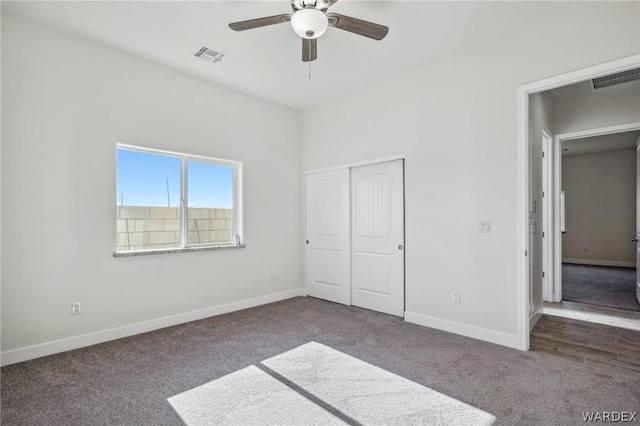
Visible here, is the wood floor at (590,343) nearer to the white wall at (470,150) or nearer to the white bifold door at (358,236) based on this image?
the white wall at (470,150)

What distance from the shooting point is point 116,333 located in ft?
10.9

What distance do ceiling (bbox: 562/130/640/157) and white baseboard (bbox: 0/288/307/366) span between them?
6.94 metres

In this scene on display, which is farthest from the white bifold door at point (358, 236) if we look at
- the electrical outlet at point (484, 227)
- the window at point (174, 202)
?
the window at point (174, 202)

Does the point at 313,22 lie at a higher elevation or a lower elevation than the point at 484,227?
higher

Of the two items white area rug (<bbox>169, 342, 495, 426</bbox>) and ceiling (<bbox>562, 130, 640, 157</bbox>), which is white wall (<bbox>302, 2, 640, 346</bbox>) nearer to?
white area rug (<bbox>169, 342, 495, 426</bbox>)

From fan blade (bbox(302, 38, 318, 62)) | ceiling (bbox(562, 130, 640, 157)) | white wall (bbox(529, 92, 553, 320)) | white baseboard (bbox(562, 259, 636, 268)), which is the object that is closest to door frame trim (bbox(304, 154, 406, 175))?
white wall (bbox(529, 92, 553, 320))

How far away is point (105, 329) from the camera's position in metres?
3.27

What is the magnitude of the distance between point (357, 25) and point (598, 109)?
4.01 metres

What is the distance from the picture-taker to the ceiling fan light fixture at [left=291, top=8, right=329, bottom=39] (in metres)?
2.14

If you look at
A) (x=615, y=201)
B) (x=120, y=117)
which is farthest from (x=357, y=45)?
(x=615, y=201)

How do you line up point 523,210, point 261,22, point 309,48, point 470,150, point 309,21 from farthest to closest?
point 470,150 < point 523,210 < point 309,48 < point 261,22 < point 309,21

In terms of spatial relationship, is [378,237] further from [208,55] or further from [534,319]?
[208,55]

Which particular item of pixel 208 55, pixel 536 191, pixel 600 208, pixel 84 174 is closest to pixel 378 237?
pixel 536 191

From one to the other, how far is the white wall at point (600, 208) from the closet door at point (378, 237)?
7361 mm
